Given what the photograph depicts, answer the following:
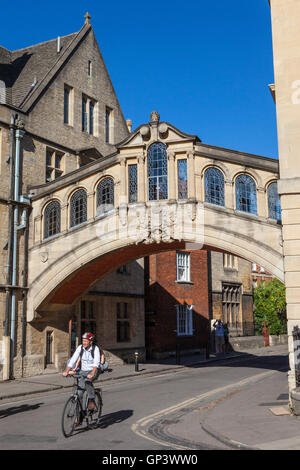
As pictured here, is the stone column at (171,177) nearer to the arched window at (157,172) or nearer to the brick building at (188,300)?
the arched window at (157,172)

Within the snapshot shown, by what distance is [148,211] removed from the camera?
750 inches

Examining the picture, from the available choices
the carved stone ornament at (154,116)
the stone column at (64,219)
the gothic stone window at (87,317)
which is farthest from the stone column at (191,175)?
the gothic stone window at (87,317)

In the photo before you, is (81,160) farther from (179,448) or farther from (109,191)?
(179,448)

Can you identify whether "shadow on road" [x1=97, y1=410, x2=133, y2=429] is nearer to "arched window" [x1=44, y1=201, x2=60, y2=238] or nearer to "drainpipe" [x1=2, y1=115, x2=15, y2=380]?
"drainpipe" [x1=2, y1=115, x2=15, y2=380]

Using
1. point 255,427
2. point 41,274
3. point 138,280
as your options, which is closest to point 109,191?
point 41,274

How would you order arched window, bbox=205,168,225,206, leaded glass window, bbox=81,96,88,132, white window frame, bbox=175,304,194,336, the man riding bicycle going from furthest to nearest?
white window frame, bbox=175,304,194,336
leaded glass window, bbox=81,96,88,132
arched window, bbox=205,168,225,206
the man riding bicycle

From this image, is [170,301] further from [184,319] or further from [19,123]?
[19,123]

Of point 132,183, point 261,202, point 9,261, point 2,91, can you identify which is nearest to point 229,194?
point 261,202

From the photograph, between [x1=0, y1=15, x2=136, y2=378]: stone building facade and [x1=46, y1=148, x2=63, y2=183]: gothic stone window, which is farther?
[x1=46, y1=148, x2=63, y2=183]: gothic stone window

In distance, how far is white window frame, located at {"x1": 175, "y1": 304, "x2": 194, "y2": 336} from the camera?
3098cm

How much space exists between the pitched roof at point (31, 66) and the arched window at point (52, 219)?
4.37m

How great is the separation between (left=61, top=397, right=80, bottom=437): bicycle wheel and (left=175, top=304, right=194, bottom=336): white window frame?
71.5 feet

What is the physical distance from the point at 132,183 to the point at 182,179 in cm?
204

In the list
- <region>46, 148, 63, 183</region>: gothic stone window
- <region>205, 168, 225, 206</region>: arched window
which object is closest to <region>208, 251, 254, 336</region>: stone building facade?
<region>46, 148, 63, 183</region>: gothic stone window
